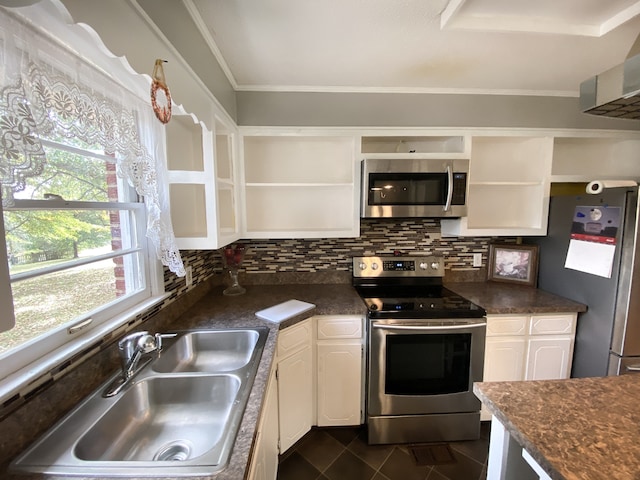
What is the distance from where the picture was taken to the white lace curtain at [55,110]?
548 millimetres

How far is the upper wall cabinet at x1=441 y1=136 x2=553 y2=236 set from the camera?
77.2 inches

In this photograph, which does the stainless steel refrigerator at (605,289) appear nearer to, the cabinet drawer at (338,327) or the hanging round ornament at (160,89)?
the cabinet drawer at (338,327)

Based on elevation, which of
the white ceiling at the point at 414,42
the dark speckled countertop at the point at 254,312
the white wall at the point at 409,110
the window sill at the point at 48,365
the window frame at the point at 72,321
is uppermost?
the white ceiling at the point at 414,42

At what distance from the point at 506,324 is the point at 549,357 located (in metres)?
0.40

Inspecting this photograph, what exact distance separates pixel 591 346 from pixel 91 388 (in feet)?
8.34

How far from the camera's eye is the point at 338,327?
169 centimetres

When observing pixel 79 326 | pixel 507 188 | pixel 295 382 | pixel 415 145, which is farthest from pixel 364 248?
pixel 79 326

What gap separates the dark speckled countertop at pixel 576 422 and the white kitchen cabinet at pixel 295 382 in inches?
36.6

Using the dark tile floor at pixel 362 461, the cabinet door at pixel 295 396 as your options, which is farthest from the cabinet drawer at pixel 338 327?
the dark tile floor at pixel 362 461

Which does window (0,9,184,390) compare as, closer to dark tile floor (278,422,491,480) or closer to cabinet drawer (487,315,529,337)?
dark tile floor (278,422,491,480)

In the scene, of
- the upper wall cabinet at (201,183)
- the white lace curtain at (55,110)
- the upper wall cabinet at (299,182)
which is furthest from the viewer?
the upper wall cabinet at (299,182)

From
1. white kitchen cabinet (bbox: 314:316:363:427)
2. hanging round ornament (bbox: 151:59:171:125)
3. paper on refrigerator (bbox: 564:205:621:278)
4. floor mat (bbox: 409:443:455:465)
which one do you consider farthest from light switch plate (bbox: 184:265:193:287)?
paper on refrigerator (bbox: 564:205:621:278)

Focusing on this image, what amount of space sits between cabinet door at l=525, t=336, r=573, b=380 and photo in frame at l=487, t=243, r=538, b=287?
0.45 m

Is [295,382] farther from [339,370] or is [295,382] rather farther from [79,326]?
[79,326]
